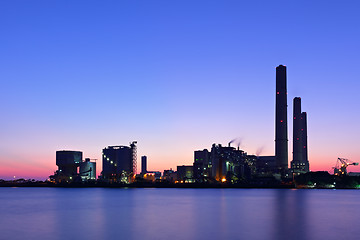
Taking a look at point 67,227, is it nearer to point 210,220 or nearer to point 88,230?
point 88,230

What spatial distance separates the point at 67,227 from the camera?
5316 cm

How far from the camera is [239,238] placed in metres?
43.9

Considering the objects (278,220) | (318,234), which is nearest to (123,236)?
(318,234)

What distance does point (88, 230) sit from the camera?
50.2 meters

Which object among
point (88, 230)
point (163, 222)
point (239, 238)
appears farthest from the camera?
point (163, 222)

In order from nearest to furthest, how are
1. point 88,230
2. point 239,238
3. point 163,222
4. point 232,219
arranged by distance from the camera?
point 239,238 → point 88,230 → point 163,222 → point 232,219

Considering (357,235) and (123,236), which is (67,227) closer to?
(123,236)

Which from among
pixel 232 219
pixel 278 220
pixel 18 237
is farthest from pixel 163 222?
pixel 18 237

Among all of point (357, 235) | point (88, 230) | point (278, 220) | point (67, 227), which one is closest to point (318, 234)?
point (357, 235)

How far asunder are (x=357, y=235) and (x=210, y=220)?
→ 2283 centimetres

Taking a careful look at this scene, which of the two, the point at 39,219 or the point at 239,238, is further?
the point at 39,219

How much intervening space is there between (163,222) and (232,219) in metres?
11.7

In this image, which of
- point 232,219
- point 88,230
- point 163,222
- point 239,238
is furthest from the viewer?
point 232,219

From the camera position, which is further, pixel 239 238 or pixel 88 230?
pixel 88 230
